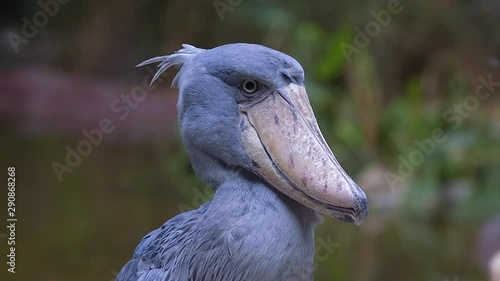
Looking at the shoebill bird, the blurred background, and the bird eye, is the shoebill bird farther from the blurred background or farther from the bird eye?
the blurred background

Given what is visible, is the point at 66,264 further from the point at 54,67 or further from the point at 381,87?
the point at 54,67

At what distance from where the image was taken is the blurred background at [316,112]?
5.69 meters

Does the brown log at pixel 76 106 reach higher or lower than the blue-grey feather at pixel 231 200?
lower

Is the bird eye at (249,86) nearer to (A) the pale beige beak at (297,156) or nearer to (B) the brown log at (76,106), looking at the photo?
(A) the pale beige beak at (297,156)

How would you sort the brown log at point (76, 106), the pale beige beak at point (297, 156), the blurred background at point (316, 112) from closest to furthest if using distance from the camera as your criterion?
the pale beige beak at point (297, 156) < the blurred background at point (316, 112) < the brown log at point (76, 106)

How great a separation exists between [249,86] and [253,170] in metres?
0.21

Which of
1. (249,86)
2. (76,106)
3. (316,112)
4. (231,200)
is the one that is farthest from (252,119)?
(76,106)

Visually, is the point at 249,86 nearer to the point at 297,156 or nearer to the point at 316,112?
the point at 297,156

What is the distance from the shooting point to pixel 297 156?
1970mm

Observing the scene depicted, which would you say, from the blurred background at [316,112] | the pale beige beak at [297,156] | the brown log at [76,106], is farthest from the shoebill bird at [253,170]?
the brown log at [76,106]

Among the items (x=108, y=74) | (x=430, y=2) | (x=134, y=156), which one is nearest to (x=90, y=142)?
(x=134, y=156)

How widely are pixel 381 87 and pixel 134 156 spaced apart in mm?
2630

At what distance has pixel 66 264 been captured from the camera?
5.04 m

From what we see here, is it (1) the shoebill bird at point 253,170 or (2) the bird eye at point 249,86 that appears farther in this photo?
(2) the bird eye at point 249,86
